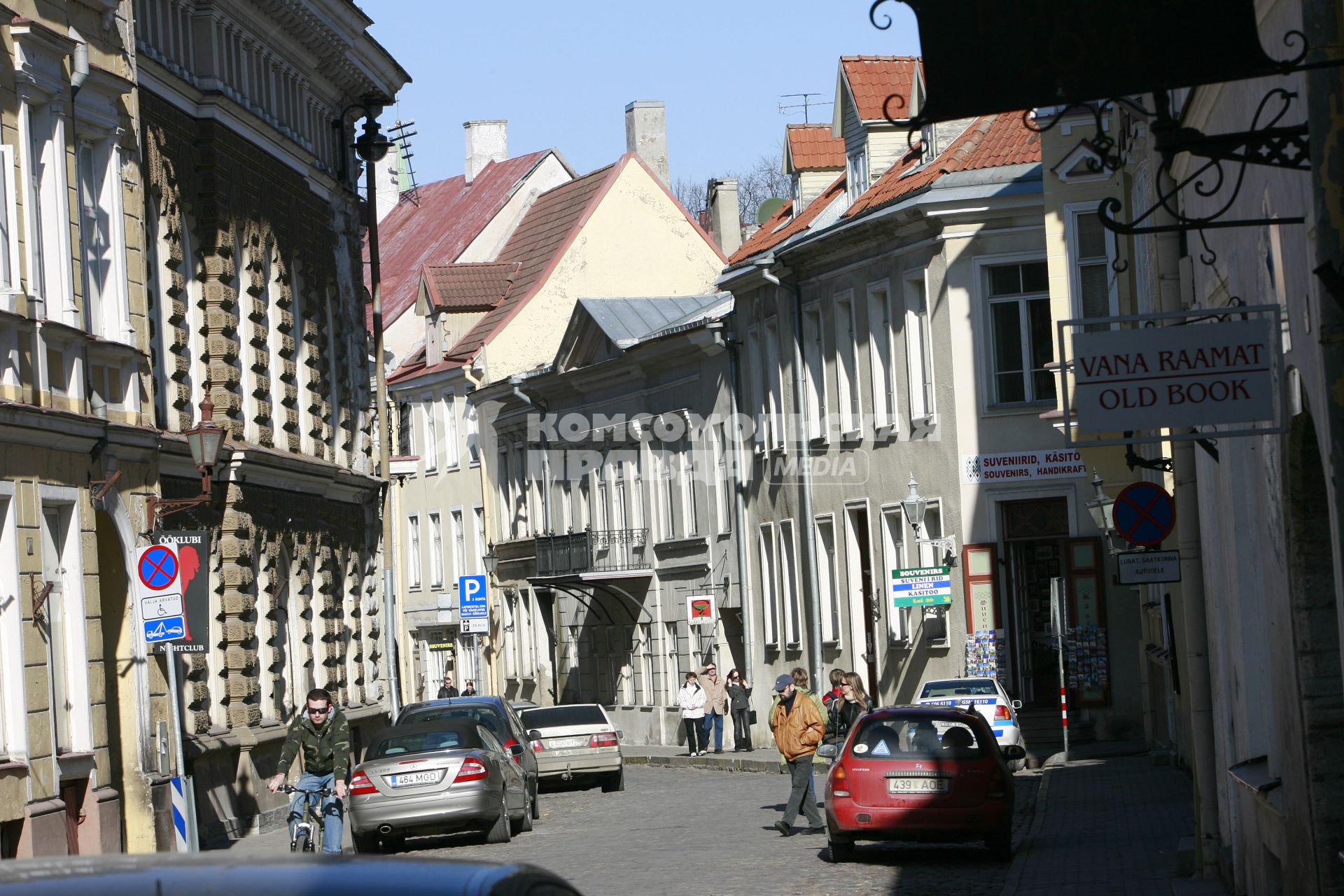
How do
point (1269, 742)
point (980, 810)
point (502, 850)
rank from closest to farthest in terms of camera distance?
point (1269, 742) < point (980, 810) < point (502, 850)

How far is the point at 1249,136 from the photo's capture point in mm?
8062

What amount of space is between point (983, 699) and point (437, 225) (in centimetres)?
4851

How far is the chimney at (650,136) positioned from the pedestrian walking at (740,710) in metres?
25.5

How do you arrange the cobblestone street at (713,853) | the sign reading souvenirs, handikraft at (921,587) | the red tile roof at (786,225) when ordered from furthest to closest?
the red tile roof at (786,225) → the sign reading souvenirs, handikraft at (921,587) → the cobblestone street at (713,853)

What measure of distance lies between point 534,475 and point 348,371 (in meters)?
22.6

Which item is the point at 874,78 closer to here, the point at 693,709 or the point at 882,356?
→ the point at 882,356

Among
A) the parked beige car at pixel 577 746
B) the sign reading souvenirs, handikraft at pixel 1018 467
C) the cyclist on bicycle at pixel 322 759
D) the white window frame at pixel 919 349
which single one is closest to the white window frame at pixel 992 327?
the sign reading souvenirs, handikraft at pixel 1018 467

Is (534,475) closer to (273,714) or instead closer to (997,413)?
(997,413)

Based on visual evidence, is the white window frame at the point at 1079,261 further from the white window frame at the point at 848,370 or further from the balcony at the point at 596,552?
the balcony at the point at 596,552

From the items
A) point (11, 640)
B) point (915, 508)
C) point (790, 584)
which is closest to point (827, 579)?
point (790, 584)

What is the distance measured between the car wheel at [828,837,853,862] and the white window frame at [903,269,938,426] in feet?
62.8

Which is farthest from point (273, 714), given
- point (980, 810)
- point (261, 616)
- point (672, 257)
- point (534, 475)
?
point (672, 257)

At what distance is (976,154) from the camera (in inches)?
1516

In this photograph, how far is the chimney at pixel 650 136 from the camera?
6681 centimetres
